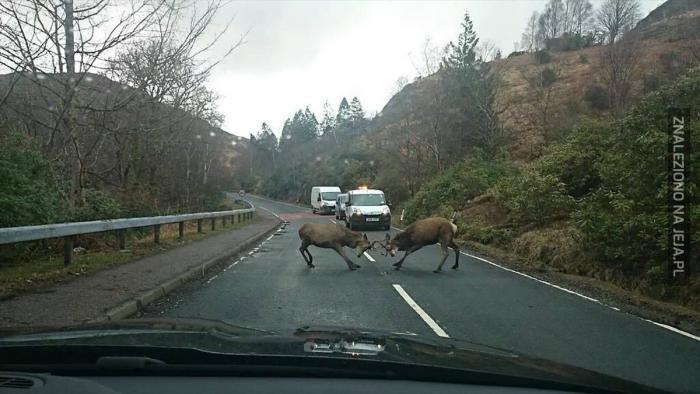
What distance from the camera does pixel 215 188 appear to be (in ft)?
179

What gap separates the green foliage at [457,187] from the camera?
29.1 meters

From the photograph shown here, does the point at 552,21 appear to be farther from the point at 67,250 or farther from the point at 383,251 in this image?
the point at 67,250

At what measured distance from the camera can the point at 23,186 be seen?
37.1ft

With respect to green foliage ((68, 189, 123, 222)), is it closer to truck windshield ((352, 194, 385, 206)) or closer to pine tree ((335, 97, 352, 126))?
truck windshield ((352, 194, 385, 206))

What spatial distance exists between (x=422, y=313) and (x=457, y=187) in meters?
23.0

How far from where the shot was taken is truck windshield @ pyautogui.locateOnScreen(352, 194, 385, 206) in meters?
27.9

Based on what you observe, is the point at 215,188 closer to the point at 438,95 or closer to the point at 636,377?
the point at 438,95

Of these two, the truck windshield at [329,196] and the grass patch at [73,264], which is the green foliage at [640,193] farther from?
the truck windshield at [329,196]

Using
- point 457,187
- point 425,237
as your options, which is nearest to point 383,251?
point 425,237

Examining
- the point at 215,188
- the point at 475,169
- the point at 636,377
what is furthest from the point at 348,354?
the point at 215,188

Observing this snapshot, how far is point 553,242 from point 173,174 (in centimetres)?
3515

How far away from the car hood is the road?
2.32 ft

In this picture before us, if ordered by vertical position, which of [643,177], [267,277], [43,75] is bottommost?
[267,277]

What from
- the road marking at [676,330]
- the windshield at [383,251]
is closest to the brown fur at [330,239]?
the windshield at [383,251]
